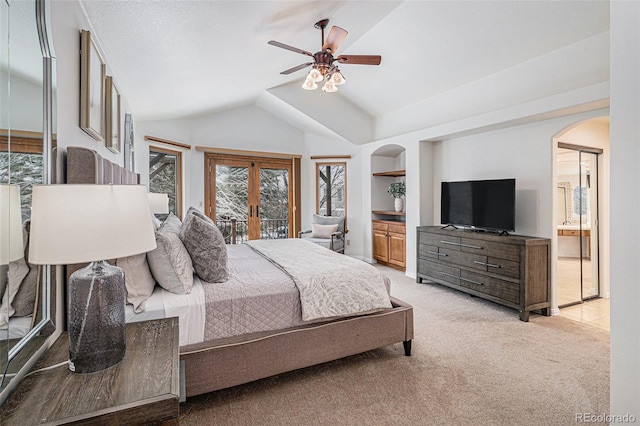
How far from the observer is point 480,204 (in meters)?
3.91

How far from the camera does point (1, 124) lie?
90cm

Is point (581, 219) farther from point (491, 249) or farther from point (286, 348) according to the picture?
point (286, 348)

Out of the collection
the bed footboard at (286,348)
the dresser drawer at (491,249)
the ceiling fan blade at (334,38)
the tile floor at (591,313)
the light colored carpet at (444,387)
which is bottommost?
the light colored carpet at (444,387)

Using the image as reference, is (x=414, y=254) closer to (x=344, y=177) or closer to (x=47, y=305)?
(x=344, y=177)

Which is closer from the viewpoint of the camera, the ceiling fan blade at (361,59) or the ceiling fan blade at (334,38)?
the ceiling fan blade at (334,38)

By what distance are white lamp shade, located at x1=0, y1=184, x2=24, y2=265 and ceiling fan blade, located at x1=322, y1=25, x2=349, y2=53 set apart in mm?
2526

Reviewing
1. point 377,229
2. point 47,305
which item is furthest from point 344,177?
point 47,305

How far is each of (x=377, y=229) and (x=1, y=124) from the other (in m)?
5.46

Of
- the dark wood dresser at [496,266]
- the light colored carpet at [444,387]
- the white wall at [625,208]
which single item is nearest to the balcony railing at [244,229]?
the dark wood dresser at [496,266]

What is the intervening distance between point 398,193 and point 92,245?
529 centimetres

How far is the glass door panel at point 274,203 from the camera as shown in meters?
6.21

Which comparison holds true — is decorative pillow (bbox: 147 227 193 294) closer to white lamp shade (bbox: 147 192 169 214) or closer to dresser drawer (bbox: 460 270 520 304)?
white lamp shade (bbox: 147 192 169 214)

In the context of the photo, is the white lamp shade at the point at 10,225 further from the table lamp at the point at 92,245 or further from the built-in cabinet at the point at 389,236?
the built-in cabinet at the point at 389,236

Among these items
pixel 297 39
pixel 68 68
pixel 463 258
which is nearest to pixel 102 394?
pixel 68 68
